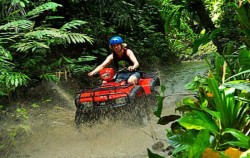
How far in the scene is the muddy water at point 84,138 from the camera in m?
4.97

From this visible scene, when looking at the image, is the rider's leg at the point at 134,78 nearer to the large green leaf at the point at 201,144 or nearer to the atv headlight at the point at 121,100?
the atv headlight at the point at 121,100

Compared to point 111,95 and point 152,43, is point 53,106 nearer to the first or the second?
point 111,95

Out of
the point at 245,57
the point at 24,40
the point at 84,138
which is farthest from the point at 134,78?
the point at 245,57

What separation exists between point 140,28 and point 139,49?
1.05 meters

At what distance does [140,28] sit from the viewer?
12.1 m

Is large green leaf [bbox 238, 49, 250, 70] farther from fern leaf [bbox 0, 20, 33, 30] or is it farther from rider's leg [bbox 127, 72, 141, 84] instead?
Result: rider's leg [bbox 127, 72, 141, 84]

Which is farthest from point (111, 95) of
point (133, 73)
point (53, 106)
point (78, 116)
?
point (53, 106)

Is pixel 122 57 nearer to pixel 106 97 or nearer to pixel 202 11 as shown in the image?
pixel 106 97

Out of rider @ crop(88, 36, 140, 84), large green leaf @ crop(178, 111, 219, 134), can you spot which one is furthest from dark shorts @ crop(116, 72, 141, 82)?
large green leaf @ crop(178, 111, 219, 134)

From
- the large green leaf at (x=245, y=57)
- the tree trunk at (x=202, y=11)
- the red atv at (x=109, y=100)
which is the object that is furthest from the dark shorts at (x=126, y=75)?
the large green leaf at (x=245, y=57)

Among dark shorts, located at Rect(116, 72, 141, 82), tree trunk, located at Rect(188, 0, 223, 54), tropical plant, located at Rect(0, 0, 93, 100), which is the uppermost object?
tree trunk, located at Rect(188, 0, 223, 54)

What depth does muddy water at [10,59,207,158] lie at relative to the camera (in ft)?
16.3

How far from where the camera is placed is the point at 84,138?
555 cm

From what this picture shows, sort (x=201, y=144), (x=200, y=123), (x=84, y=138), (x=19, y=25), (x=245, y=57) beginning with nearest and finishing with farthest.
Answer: (x=201, y=144)
(x=200, y=123)
(x=245, y=57)
(x=19, y=25)
(x=84, y=138)
